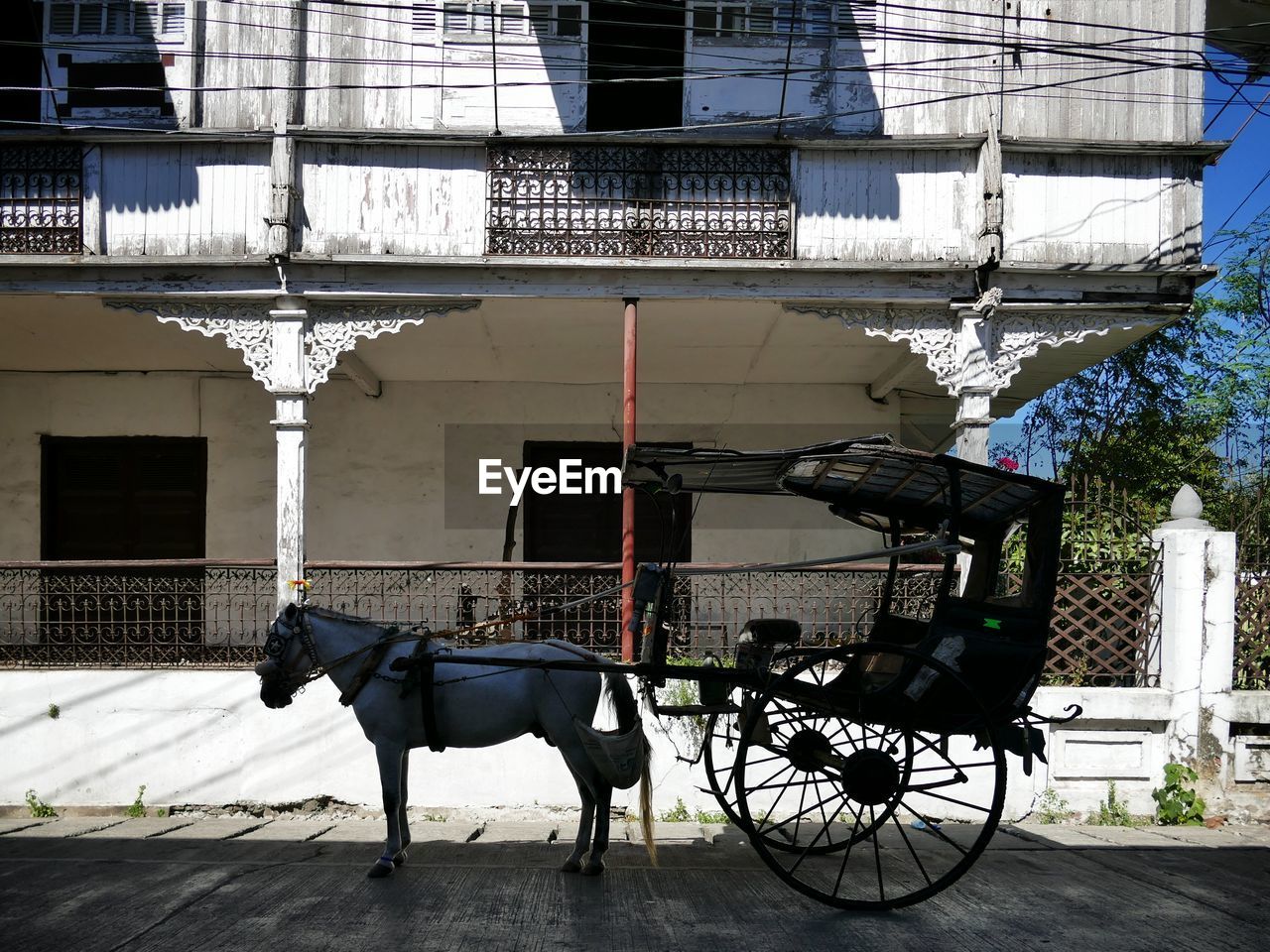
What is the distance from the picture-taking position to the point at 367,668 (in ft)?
20.4

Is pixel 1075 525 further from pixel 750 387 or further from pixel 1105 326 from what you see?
pixel 750 387

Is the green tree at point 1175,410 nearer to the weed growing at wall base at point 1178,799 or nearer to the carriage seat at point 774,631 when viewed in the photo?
the weed growing at wall base at point 1178,799

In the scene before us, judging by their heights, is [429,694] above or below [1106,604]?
below

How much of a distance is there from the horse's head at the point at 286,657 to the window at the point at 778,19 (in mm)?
5976

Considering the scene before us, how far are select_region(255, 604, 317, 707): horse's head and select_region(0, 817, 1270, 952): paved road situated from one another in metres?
0.99

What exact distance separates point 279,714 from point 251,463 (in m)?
4.18

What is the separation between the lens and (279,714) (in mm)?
8711

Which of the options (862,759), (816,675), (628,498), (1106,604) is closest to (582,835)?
(816,675)

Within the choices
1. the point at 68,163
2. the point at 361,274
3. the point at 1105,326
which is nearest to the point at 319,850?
the point at 361,274

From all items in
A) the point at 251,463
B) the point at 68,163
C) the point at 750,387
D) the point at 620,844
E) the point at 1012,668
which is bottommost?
the point at 620,844

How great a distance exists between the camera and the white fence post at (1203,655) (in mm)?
8352

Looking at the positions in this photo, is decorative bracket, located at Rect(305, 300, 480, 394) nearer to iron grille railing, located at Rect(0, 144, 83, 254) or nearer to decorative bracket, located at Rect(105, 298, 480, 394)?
decorative bracket, located at Rect(105, 298, 480, 394)

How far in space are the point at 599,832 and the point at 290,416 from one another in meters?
4.43

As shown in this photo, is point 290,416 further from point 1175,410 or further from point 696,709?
point 1175,410
